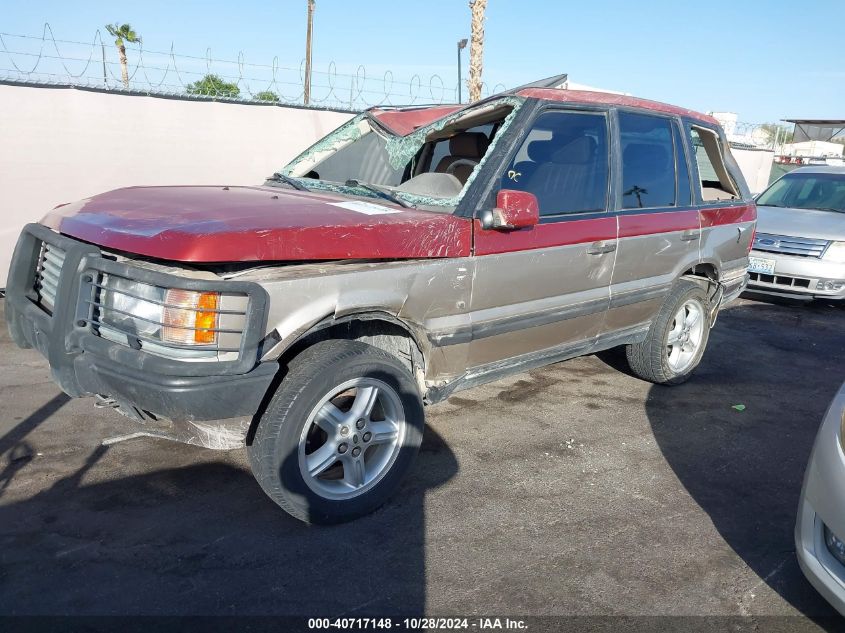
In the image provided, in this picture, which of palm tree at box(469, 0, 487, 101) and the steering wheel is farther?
palm tree at box(469, 0, 487, 101)

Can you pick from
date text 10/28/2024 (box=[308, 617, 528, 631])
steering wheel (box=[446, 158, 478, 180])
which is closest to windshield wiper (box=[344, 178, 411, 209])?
steering wheel (box=[446, 158, 478, 180])

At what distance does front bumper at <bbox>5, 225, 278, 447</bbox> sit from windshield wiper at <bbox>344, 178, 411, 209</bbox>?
1180 mm

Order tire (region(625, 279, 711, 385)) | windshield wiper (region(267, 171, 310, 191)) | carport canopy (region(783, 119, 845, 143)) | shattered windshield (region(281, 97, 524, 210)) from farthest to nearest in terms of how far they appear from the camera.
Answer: carport canopy (region(783, 119, 845, 143)) < tire (region(625, 279, 711, 385)) < windshield wiper (region(267, 171, 310, 191)) < shattered windshield (region(281, 97, 524, 210))

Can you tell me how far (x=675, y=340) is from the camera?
504 centimetres

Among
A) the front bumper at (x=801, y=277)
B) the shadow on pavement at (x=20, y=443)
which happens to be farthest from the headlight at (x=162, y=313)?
the front bumper at (x=801, y=277)

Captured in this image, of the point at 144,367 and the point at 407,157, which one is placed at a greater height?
the point at 407,157

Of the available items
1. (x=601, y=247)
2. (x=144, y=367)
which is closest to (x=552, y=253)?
(x=601, y=247)

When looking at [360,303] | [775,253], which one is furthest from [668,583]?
[775,253]

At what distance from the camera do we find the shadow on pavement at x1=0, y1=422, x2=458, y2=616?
2.50 m

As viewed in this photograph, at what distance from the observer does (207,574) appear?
8.70 feet

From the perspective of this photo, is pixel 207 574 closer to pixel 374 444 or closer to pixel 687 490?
pixel 374 444

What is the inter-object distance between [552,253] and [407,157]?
43.5 inches

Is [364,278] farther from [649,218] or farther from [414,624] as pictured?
[649,218]

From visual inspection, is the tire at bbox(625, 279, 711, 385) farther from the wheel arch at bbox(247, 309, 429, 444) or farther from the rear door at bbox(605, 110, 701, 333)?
the wheel arch at bbox(247, 309, 429, 444)
